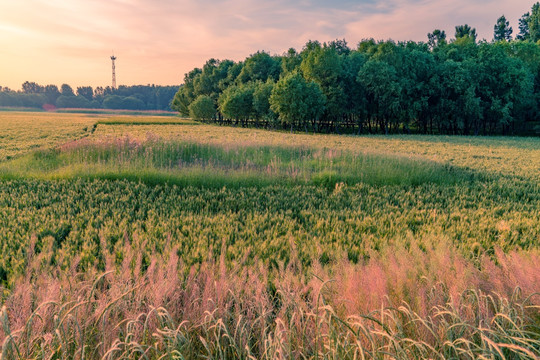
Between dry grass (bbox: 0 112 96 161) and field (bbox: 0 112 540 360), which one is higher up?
dry grass (bbox: 0 112 96 161)

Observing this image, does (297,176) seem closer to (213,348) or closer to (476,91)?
(213,348)

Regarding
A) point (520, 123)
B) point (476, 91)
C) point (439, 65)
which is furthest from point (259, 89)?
point (520, 123)

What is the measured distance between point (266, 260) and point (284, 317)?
1.62 meters

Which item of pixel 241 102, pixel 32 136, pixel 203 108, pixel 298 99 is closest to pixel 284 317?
pixel 32 136

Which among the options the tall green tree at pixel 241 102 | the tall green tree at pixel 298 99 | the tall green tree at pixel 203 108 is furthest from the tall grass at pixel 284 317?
the tall green tree at pixel 203 108

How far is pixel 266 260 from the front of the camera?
4449 millimetres

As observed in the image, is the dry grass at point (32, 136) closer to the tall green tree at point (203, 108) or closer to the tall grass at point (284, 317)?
the tall grass at point (284, 317)

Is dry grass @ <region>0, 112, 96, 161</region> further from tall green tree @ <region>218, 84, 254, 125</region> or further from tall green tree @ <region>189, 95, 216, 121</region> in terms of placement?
tall green tree @ <region>189, 95, 216, 121</region>

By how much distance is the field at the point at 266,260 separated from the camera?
99.7 inches

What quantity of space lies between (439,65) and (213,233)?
63.0 meters

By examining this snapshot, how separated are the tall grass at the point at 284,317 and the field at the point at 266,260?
24 mm

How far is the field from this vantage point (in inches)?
99.7

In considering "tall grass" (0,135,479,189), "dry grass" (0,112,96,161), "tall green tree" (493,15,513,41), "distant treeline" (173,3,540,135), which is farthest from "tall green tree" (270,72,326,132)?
"tall green tree" (493,15,513,41)

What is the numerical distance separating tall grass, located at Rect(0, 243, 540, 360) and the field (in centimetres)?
2
